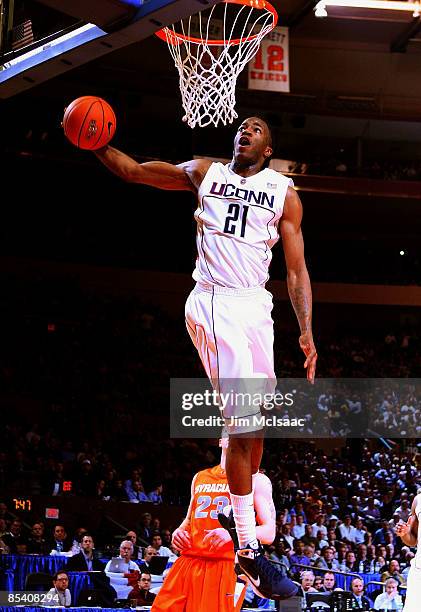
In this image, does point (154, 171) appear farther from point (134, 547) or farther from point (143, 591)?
point (134, 547)

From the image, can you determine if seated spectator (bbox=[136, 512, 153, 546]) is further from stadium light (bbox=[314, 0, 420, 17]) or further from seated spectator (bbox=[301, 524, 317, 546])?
stadium light (bbox=[314, 0, 420, 17])

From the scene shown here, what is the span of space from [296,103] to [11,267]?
313 inches

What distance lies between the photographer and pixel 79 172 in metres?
21.3

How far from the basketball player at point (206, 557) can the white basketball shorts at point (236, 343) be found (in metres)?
1.07

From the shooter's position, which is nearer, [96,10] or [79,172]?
[96,10]

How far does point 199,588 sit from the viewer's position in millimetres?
5555

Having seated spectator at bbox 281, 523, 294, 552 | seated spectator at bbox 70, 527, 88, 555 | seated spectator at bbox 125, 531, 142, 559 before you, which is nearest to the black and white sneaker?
seated spectator at bbox 70, 527, 88, 555

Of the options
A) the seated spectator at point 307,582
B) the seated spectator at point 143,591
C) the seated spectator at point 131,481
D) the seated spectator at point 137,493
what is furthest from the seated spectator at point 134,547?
the seated spectator at point 131,481

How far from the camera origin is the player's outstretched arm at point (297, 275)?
15.3ft

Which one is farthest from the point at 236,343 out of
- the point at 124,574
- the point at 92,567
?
the point at 92,567

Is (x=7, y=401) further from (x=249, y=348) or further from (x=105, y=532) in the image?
(x=249, y=348)

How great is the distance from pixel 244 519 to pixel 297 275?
1294 millimetres

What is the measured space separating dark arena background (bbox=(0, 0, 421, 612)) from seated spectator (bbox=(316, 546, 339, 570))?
5cm

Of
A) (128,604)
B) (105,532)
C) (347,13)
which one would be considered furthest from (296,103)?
(128,604)
